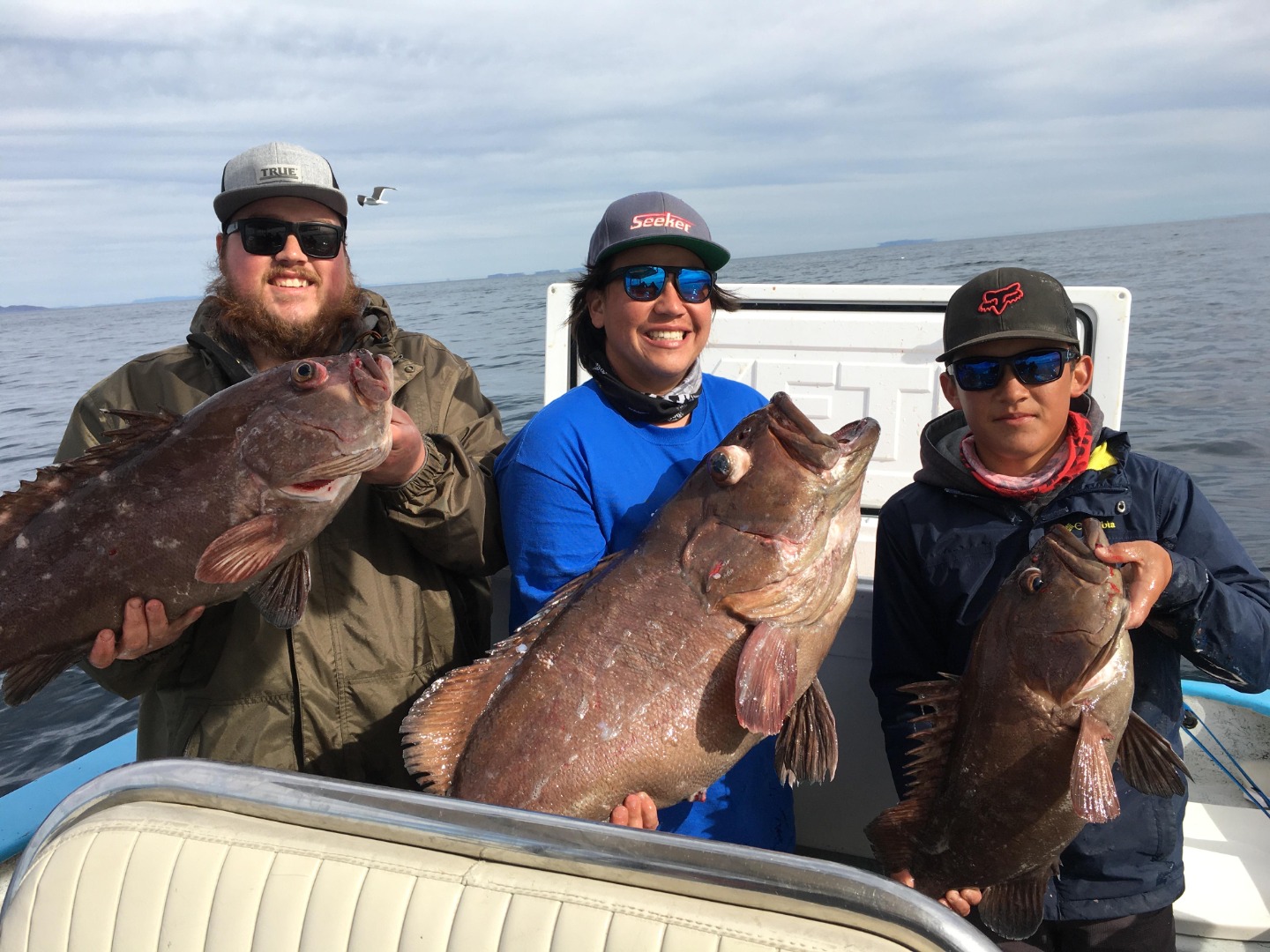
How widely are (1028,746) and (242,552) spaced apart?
215cm

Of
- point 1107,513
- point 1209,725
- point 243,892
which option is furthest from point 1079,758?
point 1209,725

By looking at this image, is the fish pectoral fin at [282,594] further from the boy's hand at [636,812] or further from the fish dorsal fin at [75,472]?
the boy's hand at [636,812]

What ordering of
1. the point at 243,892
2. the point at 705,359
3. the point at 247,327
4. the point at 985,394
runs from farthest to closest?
the point at 705,359
the point at 247,327
the point at 985,394
the point at 243,892

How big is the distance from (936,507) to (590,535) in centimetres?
109

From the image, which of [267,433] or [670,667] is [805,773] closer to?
[670,667]

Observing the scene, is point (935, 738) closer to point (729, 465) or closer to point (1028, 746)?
point (1028, 746)

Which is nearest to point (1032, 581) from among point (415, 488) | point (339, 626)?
point (415, 488)

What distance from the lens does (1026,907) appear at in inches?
95.7

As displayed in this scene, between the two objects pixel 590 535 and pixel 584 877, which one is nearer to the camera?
pixel 584 877

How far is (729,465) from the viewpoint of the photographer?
2486mm

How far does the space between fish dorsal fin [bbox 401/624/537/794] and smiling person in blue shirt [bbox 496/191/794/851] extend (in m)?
0.22

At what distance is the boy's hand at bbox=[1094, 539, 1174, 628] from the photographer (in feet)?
7.15

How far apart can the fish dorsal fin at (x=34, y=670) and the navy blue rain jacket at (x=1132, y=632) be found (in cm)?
247

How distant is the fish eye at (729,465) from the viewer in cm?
249
